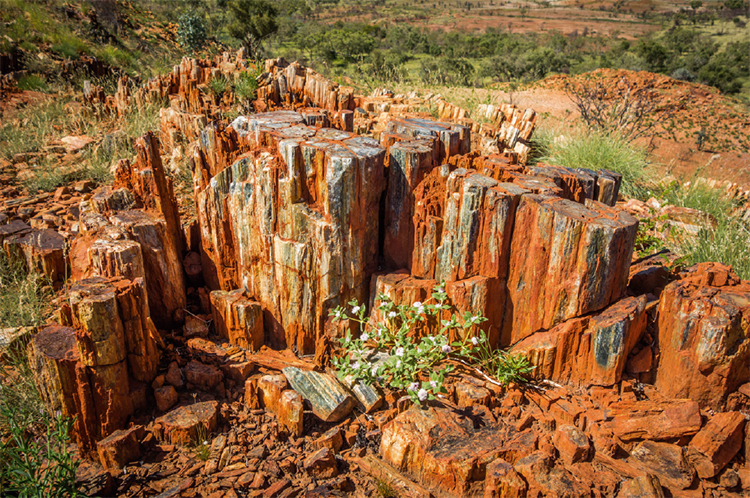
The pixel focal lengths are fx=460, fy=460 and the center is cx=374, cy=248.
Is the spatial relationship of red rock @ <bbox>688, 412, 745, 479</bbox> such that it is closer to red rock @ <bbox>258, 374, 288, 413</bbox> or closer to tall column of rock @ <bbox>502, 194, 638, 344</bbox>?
tall column of rock @ <bbox>502, 194, 638, 344</bbox>

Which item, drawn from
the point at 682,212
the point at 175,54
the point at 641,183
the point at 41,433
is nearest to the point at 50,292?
the point at 41,433

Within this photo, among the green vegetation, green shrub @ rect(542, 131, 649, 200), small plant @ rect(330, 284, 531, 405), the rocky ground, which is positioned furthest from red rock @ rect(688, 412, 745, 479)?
green shrub @ rect(542, 131, 649, 200)

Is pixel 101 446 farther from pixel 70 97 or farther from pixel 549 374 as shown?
pixel 70 97

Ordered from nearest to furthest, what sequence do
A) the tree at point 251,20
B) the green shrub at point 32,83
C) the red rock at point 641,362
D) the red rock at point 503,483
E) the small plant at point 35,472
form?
the small plant at point 35,472, the red rock at point 503,483, the red rock at point 641,362, the green shrub at point 32,83, the tree at point 251,20

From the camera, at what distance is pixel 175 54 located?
59.1 feet

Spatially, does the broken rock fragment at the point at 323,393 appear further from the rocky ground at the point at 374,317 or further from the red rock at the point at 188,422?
the red rock at the point at 188,422

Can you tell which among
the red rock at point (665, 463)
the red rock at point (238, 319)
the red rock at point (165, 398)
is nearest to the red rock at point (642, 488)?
the red rock at point (665, 463)

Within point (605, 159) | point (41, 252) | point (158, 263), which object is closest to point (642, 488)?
point (158, 263)

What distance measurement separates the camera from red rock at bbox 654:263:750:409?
2699 mm

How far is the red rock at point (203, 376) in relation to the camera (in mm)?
3061

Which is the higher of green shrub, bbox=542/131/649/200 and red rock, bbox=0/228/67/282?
green shrub, bbox=542/131/649/200

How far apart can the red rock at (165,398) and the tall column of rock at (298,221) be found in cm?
85

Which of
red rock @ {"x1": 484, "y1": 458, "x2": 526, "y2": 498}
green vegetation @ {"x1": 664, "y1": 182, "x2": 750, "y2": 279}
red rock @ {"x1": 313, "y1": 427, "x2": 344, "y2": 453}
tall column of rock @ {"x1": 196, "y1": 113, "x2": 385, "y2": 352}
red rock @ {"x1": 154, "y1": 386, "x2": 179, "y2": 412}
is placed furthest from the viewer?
green vegetation @ {"x1": 664, "y1": 182, "x2": 750, "y2": 279}

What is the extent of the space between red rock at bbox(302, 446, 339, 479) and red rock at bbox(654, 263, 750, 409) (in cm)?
213
